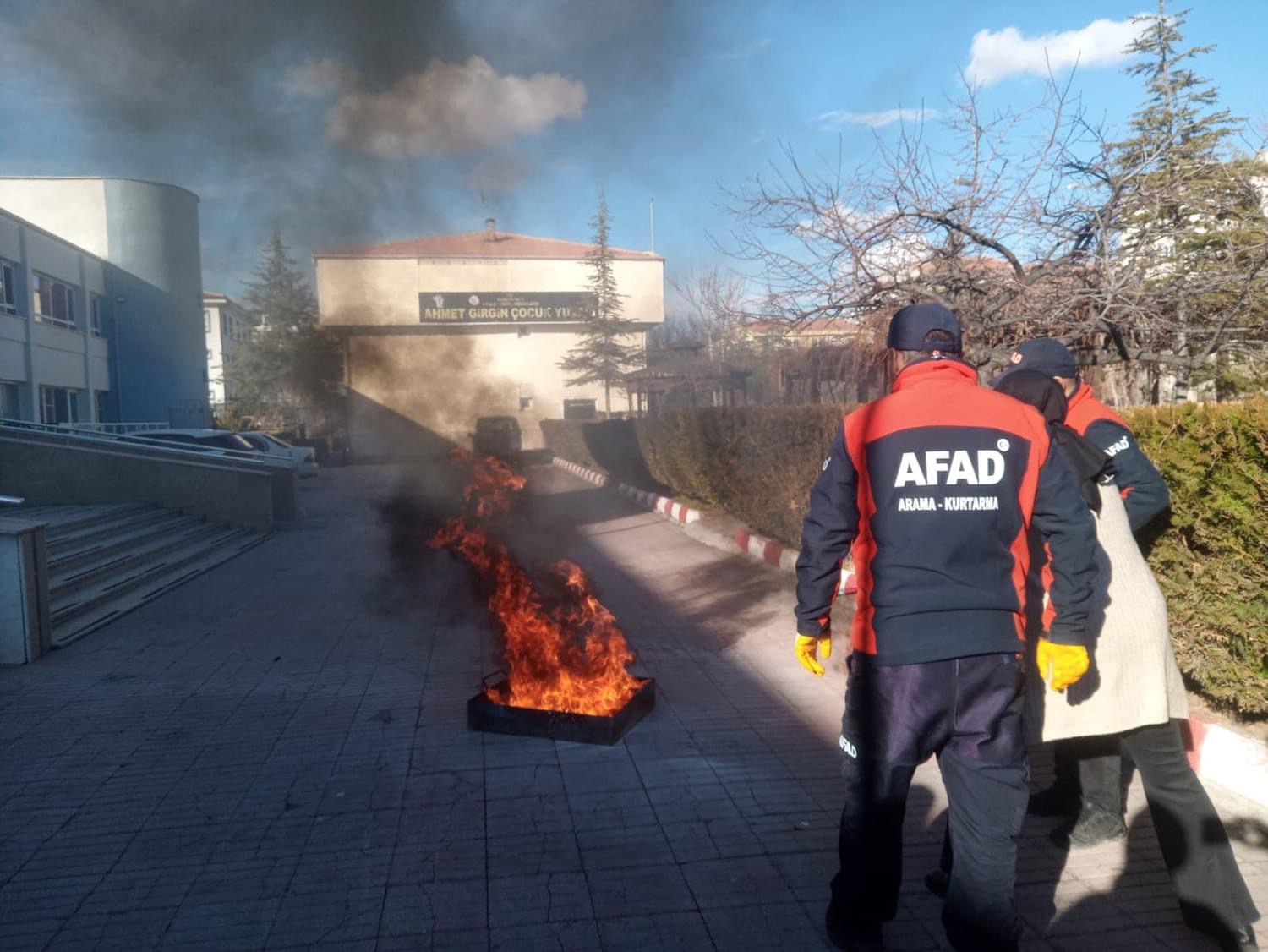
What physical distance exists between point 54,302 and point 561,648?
25.4 metres

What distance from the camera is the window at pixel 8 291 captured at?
843 inches

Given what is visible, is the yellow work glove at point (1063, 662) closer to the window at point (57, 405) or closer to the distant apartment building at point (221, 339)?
the window at point (57, 405)

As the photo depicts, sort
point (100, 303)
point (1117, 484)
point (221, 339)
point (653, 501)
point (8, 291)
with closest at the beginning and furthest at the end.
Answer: point (1117, 484) < point (653, 501) < point (8, 291) < point (100, 303) < point (221, 339)

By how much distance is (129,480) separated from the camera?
42.8ft

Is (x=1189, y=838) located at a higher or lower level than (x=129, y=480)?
lower

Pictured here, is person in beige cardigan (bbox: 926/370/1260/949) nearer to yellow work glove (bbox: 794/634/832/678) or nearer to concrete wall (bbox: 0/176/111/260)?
yellow work glove (bbox: 794/634/832/678)

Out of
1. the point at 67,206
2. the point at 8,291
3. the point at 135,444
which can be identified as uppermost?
the point at 67,206

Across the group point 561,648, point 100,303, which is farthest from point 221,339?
point 561,648

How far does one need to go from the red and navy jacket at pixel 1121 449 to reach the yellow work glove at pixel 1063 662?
0.95m

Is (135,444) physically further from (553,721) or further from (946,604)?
(946,604)

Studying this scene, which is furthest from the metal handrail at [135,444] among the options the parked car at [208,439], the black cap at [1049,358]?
the black cap at [1049,358]

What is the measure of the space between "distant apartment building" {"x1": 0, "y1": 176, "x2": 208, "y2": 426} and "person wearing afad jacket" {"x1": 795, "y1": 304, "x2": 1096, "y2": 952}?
21.7m

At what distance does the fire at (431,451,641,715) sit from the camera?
15.9 feet

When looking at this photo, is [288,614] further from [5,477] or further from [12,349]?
[12,349]
